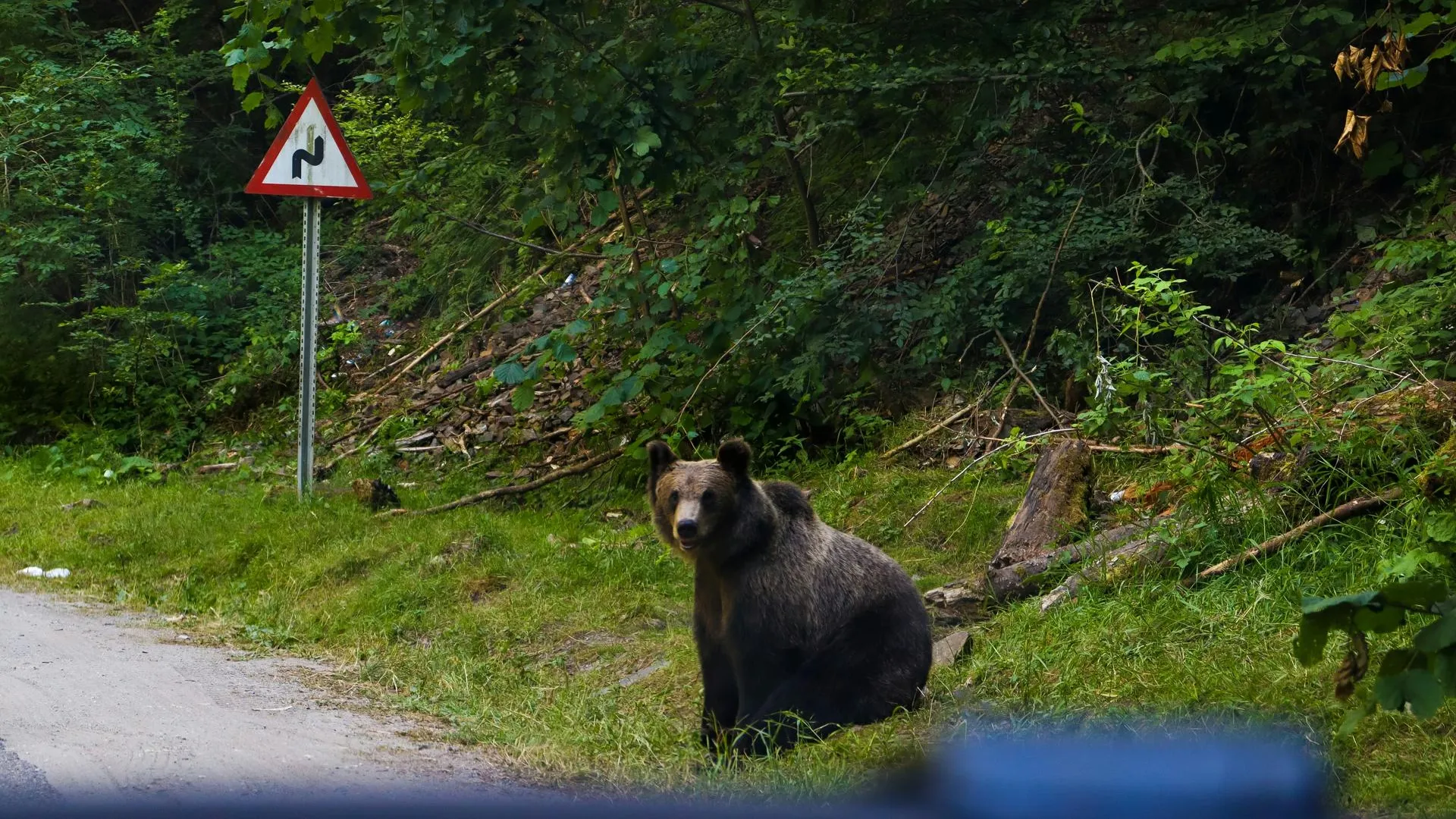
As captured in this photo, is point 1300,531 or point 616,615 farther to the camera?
point 616,615

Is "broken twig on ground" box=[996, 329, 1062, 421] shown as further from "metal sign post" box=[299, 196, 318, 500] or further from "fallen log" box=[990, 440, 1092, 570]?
"metal sign post" box=[299, 196, 318, 500]

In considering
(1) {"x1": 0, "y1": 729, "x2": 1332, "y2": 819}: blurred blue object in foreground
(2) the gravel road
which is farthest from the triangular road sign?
(1) {"x1": 0, "y1": 729, "x2": 1332, "y2": 819}: blurred blue object in foreground

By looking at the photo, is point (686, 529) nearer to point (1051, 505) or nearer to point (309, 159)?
point (1051, 505)

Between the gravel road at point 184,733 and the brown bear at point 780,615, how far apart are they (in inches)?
43.5

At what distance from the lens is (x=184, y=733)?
5.78 metres

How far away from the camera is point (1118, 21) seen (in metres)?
10.7

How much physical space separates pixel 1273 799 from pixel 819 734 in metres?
3.66

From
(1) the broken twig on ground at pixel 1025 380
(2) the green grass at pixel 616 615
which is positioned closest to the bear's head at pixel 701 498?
(2) the green grass at pixel 616 615

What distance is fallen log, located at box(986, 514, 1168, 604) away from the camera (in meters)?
7.36

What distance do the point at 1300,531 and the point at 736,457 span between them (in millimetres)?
2752

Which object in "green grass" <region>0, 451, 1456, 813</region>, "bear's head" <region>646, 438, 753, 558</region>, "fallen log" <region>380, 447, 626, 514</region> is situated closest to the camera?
"green grass" <region>0, 451, 1456, 813</region>

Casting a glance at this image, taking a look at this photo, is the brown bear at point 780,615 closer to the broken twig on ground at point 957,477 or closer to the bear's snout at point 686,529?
the bear's snout at point 686,529

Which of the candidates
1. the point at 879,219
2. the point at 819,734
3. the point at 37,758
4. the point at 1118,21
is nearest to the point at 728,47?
the point at 879,219

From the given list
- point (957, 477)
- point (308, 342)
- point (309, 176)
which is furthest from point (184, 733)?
point (309, 176)
